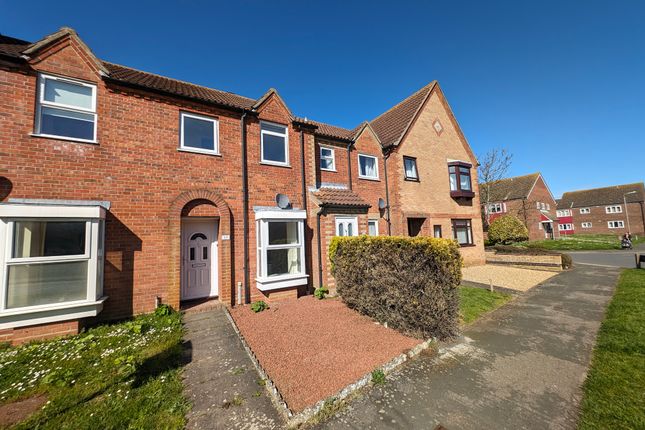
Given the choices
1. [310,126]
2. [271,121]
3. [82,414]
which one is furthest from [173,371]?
[310,126]

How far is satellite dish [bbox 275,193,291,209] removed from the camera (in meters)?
8.42

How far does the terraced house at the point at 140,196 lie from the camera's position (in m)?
5.32

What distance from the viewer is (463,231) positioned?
15141 mm

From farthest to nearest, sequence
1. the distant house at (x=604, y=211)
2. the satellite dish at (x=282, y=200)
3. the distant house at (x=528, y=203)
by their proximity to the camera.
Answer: the distant house at (x=604, y=211) → the distant house at (x=528, y=203) → the satellite dish at (x=282, y=200)

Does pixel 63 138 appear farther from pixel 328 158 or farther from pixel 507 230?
A: pixel 507 230

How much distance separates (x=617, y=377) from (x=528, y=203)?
134ft

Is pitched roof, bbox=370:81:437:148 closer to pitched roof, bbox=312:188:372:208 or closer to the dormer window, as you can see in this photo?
the dormer window

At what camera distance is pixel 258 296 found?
783 cm

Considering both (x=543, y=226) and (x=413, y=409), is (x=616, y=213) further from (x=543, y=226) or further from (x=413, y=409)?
(x=413, y=409)

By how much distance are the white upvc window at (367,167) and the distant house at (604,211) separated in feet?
177

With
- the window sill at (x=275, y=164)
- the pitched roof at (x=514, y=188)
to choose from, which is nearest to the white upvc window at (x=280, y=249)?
the window sill at (x=275, y=164)

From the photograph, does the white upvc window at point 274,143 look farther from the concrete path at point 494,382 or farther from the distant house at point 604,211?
the distant house at point 604,211

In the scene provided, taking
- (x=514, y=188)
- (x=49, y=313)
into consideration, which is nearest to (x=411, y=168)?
(x=49, y=313)

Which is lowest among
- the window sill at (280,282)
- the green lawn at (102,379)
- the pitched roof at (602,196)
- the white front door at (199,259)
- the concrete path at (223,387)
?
the concrete path at (223,387)
